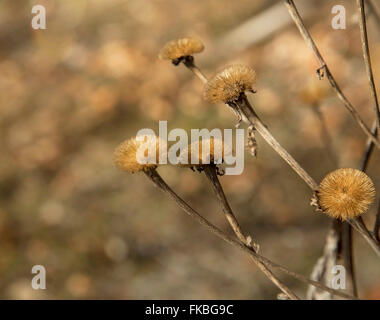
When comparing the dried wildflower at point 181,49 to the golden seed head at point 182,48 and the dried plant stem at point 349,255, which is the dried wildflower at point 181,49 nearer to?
the golden seed head at point 182,48

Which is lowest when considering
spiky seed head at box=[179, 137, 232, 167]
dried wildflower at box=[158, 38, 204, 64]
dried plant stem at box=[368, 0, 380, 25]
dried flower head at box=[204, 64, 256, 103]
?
spiky seed head at box=[179, 137, 232, 167]

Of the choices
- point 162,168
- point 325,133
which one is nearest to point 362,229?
point 325,133

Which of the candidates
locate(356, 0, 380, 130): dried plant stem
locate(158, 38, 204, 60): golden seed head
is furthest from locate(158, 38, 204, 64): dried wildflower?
locate(356, 0, 380, 130): dried plant stem

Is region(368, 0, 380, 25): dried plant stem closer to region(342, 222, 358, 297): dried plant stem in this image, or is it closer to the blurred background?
region(342, 222, 358, 297): dried plant stem

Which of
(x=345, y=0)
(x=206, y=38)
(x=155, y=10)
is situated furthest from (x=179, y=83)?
(x=345, y=0)

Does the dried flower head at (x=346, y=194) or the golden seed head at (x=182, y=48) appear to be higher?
the golden seed head at (x=182, y=48)

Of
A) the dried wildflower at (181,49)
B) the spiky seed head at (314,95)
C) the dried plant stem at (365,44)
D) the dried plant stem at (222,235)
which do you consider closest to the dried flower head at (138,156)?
the dried plant stem at (222,235)
